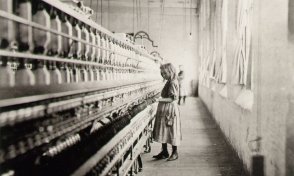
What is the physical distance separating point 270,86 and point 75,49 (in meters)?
2.30

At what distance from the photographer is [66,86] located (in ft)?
8.45

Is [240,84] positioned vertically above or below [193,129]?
above

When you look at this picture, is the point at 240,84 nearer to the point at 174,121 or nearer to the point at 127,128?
the point at 174,121

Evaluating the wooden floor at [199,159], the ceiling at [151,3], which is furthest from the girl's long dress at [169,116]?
the ceiling at [151,3]

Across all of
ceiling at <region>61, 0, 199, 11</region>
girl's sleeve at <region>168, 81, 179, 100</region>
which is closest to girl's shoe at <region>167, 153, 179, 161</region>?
girl's sleeve at <region>168, 81, 179, 100</region>

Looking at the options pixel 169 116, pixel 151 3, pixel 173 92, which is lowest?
→ pixel 169 116

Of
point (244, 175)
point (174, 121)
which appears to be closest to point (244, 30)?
point (174, 121)

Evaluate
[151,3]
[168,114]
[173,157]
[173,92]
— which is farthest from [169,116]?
[151,3]

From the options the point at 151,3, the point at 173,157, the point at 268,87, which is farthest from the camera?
the point at 151,3

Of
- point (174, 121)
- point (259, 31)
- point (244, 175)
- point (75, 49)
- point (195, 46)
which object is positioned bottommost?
point (244, 175)

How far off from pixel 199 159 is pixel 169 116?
40.3 inches

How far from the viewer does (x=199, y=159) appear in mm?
6301

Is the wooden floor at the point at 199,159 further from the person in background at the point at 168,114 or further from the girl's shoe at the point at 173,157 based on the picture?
the person in background at the point at 168,114

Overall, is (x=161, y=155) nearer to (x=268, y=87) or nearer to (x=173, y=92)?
(x=173, y=92)
